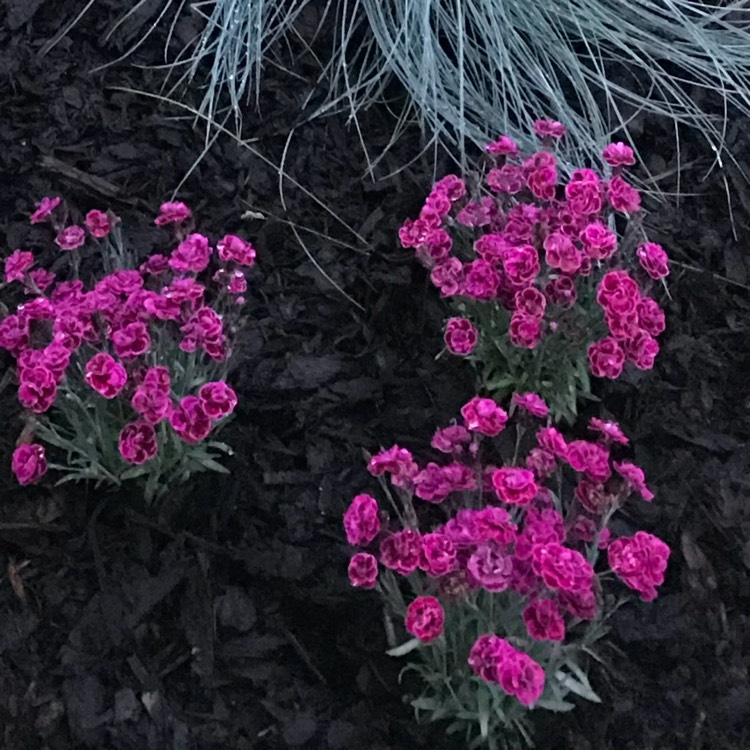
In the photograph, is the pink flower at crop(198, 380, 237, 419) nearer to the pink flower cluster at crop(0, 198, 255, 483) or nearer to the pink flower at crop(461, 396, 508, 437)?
the pink flower cluster at crop(0, 198, 255, 483)

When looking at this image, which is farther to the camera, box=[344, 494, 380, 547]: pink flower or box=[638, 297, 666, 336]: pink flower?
box=[638, 297, 666, 336]: pink flower

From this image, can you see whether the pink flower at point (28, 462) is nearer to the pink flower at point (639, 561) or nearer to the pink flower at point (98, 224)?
the pink flower at point (98, 224)

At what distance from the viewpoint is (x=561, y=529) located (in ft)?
4.09

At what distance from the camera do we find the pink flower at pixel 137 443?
53.6 inches

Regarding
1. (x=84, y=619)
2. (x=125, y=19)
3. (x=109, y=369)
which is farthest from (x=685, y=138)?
(x=84, y=619)

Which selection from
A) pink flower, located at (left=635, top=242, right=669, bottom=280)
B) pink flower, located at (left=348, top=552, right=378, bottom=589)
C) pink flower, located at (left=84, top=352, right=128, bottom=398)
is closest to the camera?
pink flower, located at (left=348, top=552, right=378, bottom=589)

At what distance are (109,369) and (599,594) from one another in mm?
712

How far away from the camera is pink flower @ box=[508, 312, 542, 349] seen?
1528mm

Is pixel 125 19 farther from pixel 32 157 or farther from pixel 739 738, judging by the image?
pixel 739 738

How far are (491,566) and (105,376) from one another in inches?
22.8

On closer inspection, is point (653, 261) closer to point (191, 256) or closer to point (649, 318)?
point (649, 318)

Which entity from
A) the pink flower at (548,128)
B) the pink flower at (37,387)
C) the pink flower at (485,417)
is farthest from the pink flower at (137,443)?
the pink flower at (548,128)

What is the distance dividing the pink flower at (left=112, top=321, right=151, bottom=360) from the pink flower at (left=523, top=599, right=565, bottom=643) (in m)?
0.64

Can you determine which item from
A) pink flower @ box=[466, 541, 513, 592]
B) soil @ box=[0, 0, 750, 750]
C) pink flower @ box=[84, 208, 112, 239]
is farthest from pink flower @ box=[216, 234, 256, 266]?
pink flower @ box=[466, 541, 513, 592]
